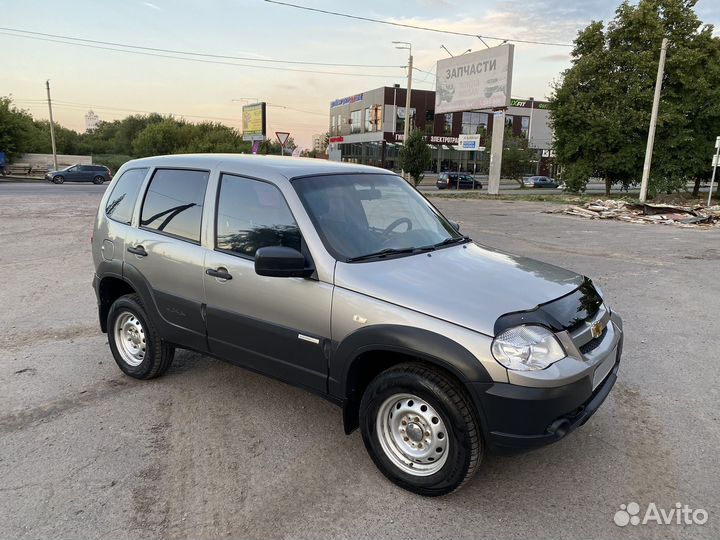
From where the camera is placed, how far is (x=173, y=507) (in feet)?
9.30

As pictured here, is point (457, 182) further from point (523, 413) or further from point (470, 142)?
point (523, 413)

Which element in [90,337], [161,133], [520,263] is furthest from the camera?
[161,133]

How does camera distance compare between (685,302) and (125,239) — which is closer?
(125,239)

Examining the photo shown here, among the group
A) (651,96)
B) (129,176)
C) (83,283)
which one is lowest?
(83,283)

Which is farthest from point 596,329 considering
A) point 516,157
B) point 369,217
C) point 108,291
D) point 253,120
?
point 253,120

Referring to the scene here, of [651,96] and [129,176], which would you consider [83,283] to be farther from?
[651,96]

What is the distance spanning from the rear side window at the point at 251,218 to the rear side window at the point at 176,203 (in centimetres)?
24

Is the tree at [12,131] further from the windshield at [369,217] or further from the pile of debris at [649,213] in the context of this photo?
the windshield at [369,217]

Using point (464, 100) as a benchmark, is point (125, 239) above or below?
below

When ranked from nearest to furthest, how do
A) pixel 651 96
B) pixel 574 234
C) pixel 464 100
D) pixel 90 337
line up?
pixel 90 337, pixel 574 234, pixel 651 96, pixel 464 100

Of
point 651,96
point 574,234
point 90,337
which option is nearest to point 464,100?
point 651,96

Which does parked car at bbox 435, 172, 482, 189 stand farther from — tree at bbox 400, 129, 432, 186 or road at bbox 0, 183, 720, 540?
road at bbox 0, 183, 720, 540

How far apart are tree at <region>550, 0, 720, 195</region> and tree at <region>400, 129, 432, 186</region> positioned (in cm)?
993

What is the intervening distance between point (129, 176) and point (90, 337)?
6.50 ft
